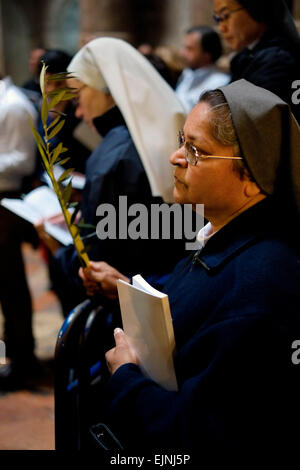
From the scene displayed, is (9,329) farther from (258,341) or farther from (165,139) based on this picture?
(258,341)

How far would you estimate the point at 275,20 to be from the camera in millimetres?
2598

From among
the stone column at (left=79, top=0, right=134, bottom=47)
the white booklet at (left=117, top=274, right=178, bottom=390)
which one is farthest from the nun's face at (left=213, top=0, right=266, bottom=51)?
the stone column at (left=79, top=0, right=134, bottom=47)

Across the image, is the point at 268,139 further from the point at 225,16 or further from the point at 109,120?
the point at 225,16

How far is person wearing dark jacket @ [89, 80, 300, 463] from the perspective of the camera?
4.01 feet

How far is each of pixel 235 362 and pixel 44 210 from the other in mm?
1792

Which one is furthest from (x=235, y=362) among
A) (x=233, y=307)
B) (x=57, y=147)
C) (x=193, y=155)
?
(x=57, y=147)

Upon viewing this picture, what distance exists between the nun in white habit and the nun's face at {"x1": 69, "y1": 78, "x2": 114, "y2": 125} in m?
0.01

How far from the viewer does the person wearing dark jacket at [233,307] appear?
1.22 m

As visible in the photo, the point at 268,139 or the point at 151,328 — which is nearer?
the point at 268,139

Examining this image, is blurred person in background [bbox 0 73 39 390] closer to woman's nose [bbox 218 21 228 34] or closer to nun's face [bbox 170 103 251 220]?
woman's nose [bbox 218 21 228 34]

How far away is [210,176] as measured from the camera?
1.44 metres

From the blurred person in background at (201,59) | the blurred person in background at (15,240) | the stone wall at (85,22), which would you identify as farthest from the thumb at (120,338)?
the blurred person in background at (201,59)

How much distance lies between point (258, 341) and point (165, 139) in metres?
1.28
